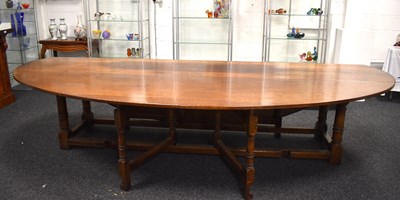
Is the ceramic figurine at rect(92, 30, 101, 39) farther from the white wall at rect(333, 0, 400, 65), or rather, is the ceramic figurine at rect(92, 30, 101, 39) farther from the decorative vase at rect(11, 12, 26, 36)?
the white wall at rect(333, 0, 400, 65)

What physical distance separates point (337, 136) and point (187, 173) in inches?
45.1

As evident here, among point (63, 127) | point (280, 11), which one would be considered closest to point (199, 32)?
point (280, 11)

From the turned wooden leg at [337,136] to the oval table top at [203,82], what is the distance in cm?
26

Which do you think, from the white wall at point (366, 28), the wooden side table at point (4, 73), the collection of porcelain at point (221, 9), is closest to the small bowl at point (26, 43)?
the wooden side table at point (4, 73)

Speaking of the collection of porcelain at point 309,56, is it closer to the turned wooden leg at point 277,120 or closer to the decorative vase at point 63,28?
the turned wooden leg at point 277,120

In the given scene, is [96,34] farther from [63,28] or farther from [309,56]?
[309,56]

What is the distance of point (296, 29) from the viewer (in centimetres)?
475

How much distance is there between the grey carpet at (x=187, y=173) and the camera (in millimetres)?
2371

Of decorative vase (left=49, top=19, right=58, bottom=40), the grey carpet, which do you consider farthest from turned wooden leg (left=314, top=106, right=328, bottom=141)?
decorative vase (left=49, top=19, right=58, bottom=40)

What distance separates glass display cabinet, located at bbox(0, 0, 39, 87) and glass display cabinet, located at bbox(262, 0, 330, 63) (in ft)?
10.4

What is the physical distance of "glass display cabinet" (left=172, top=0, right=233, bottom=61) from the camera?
194 inches

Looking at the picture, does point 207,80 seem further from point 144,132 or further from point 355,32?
point 355,32

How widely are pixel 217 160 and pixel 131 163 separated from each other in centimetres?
69

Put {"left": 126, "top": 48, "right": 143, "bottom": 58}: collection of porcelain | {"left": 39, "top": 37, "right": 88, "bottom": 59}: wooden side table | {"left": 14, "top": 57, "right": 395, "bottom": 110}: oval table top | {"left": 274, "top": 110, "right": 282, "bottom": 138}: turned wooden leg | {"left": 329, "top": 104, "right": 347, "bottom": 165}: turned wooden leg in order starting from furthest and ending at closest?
1. {"left": 126, "top": 48, "right": 143, "bottom": 58}: collection of porcelain
2. {"left": 39, "top": 37, "right": 88, "bottom": 59}: wooden side table
3. {"left": 274, "top": 110, "right": 282, "bottom": 138}: turned wooden leg
4. {"left": 329, "top": 104, "right": 347, "bottom": 165}: turned wooden leg
5. {"left": 14, "top": 57, "right": 395, "bottom": 110}: oval table top
